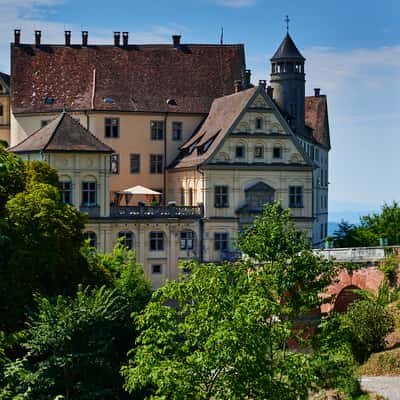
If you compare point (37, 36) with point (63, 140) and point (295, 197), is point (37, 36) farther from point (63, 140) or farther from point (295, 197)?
point (295, 197)

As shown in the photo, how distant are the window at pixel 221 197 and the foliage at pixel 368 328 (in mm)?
20978

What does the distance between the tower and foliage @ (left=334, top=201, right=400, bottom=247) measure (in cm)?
836

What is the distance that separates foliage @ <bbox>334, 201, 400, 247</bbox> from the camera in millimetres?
60750

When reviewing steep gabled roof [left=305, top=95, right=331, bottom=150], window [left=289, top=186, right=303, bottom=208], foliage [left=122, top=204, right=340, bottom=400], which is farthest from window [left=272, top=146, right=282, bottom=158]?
foliage [left=122, top=204, right=340, bottom=400]

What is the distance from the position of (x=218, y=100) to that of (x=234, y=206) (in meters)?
7.67

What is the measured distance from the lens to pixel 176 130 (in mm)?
64188

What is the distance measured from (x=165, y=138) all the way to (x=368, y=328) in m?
28.2

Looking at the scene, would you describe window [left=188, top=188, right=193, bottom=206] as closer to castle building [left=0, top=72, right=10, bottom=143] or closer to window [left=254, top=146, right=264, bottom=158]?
window [left=254, top=146, right=264, bottom=158]

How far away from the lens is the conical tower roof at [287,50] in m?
68.7

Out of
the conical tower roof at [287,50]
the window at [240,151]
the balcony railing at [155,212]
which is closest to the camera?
the balcony railing at [155,212]

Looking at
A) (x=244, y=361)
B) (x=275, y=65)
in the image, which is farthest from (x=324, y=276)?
(x=275, y=65)

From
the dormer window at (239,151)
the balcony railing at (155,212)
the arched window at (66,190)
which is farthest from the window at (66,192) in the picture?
the dormer window at (239,151)

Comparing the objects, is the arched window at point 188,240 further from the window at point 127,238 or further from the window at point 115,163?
the window at point 115,163

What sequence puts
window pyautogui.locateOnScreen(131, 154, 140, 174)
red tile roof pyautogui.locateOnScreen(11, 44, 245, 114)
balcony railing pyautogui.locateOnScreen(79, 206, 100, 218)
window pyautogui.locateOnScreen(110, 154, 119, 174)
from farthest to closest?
red tile roof pyautogui.locateOnScreen(11, 44, 245, 114) < window pyautogui.locateOnScreen(131, 154, 140, 174) < window pyautogui.locateOnScreen(110, 154, 119, 174) < balcony railing pyautogui.locateOnScreen(79, 206, 100, 218)
